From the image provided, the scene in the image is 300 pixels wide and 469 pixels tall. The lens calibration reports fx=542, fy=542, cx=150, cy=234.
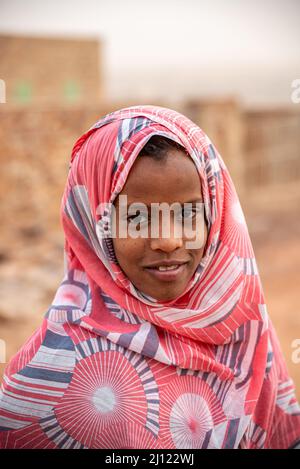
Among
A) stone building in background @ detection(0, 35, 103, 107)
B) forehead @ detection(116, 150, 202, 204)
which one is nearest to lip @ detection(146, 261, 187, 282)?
forehead @ detection(116, 150, 202, 204)

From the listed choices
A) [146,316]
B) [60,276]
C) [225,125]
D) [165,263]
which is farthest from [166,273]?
[225,125]

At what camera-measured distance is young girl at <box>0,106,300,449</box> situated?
1.42 m

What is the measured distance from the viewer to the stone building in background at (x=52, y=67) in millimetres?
11406

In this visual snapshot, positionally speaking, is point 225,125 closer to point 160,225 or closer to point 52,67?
point 52,67

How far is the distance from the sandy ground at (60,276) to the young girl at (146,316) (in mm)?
2969

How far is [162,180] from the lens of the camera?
4.54ft

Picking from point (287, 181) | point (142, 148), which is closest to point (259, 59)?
point (287, 181)

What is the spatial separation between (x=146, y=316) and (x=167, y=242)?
25 centimetres

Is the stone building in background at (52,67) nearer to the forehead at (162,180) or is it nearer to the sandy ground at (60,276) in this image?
the sandy ground at (60,276)

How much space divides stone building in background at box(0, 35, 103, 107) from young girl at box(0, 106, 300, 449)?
32.9 feet

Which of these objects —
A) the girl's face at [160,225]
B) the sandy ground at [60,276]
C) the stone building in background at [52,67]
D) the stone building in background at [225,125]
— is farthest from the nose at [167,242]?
the stone building in background at [52,67]

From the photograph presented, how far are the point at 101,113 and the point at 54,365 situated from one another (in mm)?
6365

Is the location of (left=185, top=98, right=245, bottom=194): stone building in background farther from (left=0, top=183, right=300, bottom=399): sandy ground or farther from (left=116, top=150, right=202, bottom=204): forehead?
(left=116, top=150, right=202, bottom=204): forehead
